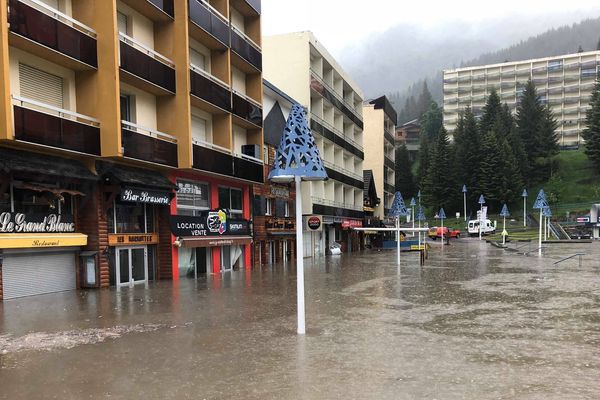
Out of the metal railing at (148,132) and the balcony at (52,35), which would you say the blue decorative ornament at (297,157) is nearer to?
the balcony at (52,35)

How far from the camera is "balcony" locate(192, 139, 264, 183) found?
23.2 m

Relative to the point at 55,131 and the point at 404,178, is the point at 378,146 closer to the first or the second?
the point at 404,178

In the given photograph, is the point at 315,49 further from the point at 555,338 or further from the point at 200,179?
the point at 555,338

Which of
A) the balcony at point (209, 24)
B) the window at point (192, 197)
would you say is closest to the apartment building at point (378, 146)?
the balcony at point (209, 24)

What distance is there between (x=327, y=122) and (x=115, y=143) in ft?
102

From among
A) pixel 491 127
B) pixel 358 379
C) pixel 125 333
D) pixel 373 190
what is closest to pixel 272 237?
pixel 125 333

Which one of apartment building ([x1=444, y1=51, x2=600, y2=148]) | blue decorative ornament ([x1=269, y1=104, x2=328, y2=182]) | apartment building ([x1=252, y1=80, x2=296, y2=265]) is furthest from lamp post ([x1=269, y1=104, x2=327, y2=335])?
apartment building ([x1=444, y1=51, x2=600, y2=148])

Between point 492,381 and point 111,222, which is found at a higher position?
point 111,222

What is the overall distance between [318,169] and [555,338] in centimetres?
517

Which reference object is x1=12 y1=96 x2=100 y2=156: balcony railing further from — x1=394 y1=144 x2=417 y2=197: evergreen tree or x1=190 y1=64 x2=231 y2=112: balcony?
x1=394 y1=144 x2=417 y2=197: evergreen tree

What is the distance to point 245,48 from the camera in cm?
2877

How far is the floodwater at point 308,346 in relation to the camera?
6285 mm

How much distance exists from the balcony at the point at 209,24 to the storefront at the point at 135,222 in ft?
24.2

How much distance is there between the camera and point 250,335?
958 centimetres
